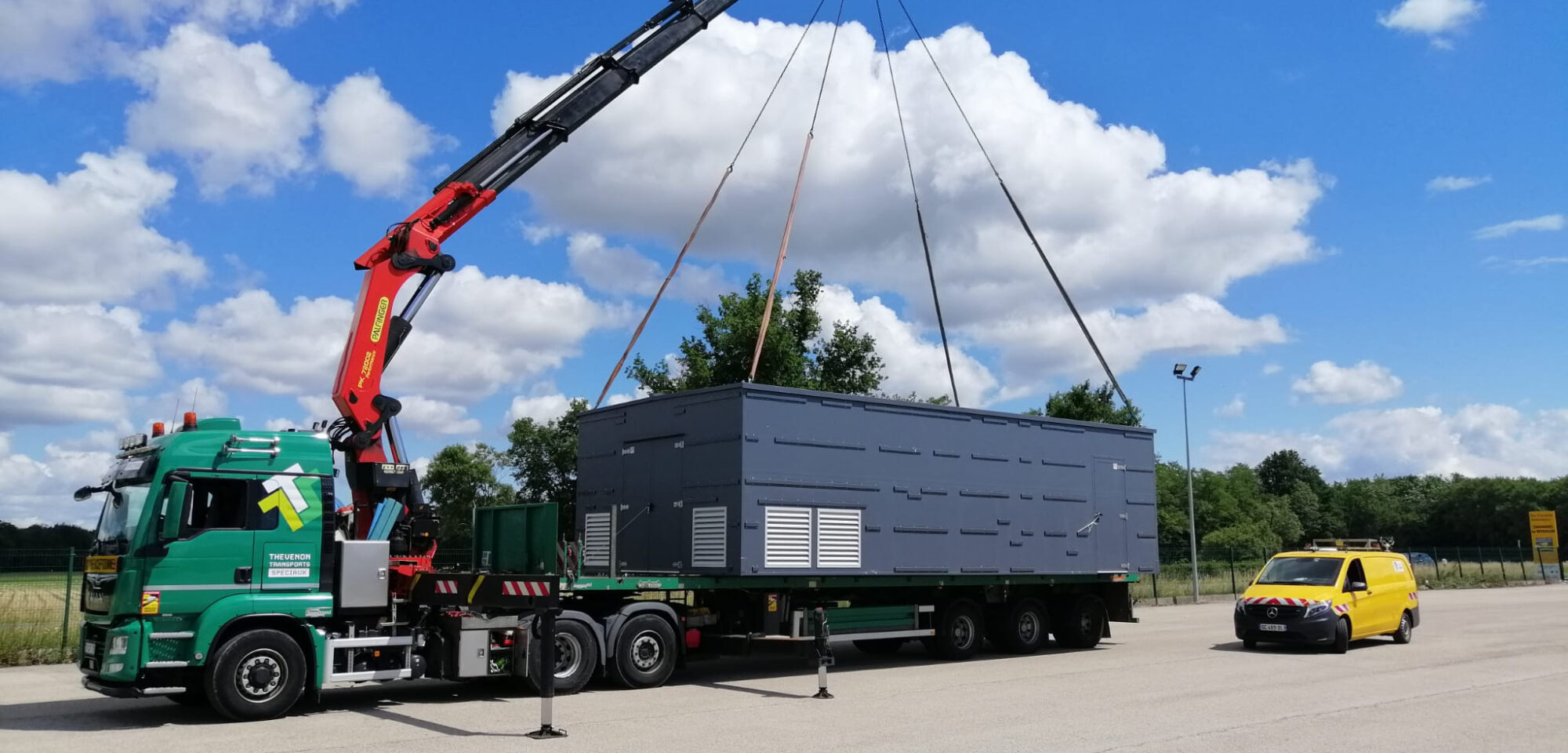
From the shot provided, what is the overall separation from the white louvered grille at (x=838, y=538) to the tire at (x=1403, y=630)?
10116mm

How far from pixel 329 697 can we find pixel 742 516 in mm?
5108

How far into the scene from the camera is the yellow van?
17781 mm

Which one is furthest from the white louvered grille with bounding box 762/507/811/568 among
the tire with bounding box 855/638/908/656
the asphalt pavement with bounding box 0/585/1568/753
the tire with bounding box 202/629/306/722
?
the tire with bounding box 202/629/306/722

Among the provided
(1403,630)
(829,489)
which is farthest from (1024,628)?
(1403,630)

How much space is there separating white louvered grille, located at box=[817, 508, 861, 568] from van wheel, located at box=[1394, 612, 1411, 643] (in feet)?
33.2

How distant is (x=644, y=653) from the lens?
46.2 feet

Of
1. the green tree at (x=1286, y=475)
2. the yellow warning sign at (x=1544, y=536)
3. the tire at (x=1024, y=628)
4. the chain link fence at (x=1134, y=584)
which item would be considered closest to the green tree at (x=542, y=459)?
the chain link fence at (x=1134, y=584)

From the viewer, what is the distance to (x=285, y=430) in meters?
12.1

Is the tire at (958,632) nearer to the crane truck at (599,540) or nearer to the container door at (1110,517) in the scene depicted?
the crane truck at (599,540)

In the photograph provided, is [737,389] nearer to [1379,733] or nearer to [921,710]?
[921,710]

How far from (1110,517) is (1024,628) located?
239 cm

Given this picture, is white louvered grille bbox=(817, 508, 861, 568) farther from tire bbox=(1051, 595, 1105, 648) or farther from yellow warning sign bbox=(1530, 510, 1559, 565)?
yellow warning sign bbox=(1530, 510, 1559, 565)

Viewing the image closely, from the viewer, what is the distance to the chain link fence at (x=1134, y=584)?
17.7 metres

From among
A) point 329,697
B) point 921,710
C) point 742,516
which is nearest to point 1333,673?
point 921,710
